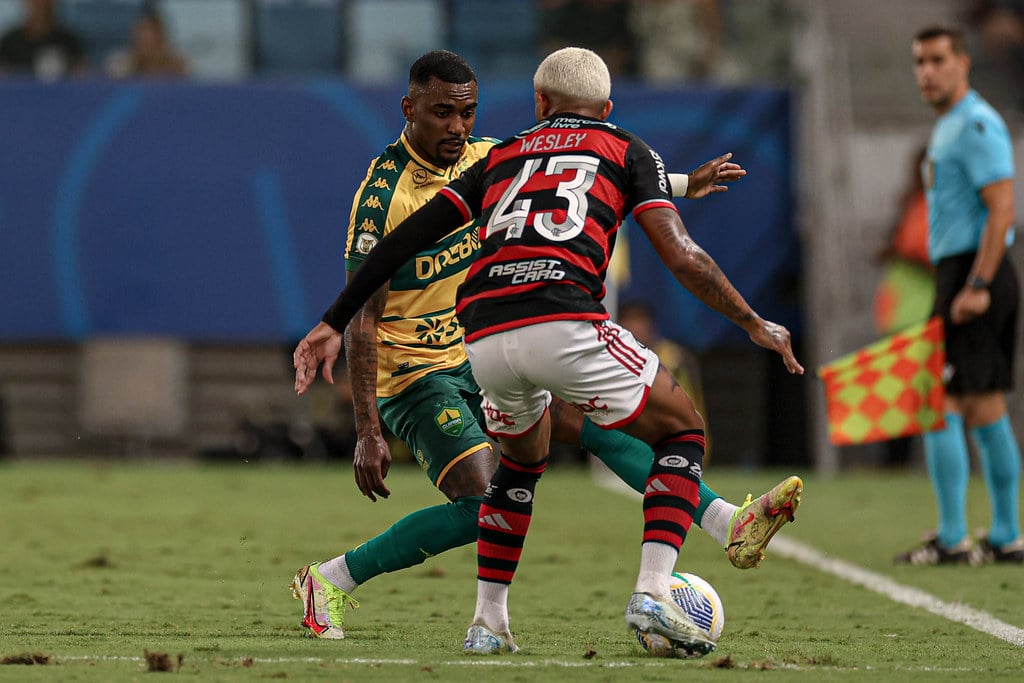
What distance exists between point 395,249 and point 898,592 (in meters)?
3.07

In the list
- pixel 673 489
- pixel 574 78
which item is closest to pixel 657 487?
pixel 673 489

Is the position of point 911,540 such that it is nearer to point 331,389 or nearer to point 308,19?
point 331,389

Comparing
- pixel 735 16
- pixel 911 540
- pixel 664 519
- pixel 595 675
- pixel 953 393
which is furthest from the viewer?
pixel 735 16

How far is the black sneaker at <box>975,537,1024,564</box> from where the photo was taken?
8352mm

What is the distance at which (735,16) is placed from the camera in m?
18.0

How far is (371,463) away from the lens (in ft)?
18.1

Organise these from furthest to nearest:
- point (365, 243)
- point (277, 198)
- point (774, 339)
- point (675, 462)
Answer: point (277, 198) → point (365, 243) → point (675, 462) → point (774, 339)

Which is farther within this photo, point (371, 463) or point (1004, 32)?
point (1004, 32)

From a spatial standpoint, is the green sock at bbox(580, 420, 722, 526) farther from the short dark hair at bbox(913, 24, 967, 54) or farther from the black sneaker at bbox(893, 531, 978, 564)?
the short dark hair at bbox(913, 24, 967, 54)

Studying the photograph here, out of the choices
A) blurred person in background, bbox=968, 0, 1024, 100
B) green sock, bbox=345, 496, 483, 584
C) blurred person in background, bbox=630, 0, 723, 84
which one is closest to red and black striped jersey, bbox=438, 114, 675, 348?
green sock, bbox=345, 496, 483, 584

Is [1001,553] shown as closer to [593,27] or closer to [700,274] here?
[700,274]

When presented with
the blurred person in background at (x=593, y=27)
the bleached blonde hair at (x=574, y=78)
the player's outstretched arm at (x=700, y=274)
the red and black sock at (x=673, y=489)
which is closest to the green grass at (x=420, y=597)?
the red and black sock at (x=673, y=489)

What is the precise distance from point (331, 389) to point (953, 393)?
9.67 metres

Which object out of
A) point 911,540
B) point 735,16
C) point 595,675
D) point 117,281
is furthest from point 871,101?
point 595,675
